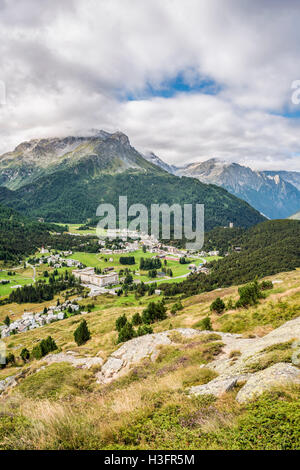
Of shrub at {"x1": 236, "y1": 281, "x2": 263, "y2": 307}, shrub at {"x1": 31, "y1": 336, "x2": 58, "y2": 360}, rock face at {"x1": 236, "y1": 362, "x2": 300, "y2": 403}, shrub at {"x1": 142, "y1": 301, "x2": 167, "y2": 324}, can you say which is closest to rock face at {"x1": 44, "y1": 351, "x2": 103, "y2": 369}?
shrub at {"x1": 31, "y1": 336, "x2": 58, "y2": 360}

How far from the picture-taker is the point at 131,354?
20.9 m

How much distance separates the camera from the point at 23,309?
85125mm

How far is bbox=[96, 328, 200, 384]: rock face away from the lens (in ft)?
59.8

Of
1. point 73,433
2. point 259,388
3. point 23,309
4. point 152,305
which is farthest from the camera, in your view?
point 23,309

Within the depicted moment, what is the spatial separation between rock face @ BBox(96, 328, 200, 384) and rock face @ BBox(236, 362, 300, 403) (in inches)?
434

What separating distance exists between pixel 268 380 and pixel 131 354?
14.4 metres

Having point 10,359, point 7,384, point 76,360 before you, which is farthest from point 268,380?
point 10,359

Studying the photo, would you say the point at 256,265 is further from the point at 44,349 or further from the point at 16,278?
the point at 16,278

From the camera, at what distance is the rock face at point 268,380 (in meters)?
8.27

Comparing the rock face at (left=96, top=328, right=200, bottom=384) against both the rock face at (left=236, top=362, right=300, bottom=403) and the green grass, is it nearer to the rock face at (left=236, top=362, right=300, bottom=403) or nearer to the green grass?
the green grass
